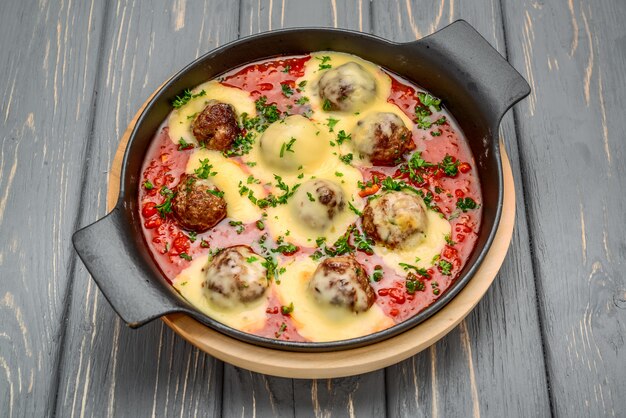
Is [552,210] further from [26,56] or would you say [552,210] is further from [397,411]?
[26,56]

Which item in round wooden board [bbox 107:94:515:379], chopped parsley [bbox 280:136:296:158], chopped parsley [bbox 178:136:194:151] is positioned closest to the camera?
round wooden board [bbox 107:94:515:379]

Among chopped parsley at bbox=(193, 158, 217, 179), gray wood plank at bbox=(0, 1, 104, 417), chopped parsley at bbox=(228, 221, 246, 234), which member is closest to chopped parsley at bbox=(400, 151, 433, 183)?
chopped parsley at bbox=(228, 221, 246, 234)

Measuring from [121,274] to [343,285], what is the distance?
1029 millimetres

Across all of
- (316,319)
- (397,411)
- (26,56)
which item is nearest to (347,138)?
(316,319)

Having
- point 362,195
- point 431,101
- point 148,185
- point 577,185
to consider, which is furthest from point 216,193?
point 577,185

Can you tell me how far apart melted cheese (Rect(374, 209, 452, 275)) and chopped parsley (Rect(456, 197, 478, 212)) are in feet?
0.52

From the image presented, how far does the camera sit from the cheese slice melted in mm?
4191

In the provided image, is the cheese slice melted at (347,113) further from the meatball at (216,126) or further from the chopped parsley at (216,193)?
the chopped parsley at (216,193)

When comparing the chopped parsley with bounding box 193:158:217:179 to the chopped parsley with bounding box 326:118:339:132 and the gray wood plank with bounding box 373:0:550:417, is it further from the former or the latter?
the gray wood plank with bounding box 373:0:550:417

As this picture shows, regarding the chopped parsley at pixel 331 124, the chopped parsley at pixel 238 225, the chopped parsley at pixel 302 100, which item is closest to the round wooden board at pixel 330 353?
the chopped parsley at pixel 238 225

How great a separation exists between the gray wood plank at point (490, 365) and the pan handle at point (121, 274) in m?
1.35

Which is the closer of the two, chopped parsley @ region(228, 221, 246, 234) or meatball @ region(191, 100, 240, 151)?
chopped parsley @ region(228, 221, 246, 234)

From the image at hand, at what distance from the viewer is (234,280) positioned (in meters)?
3.53

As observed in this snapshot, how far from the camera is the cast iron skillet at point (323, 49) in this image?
3354 millimetres
